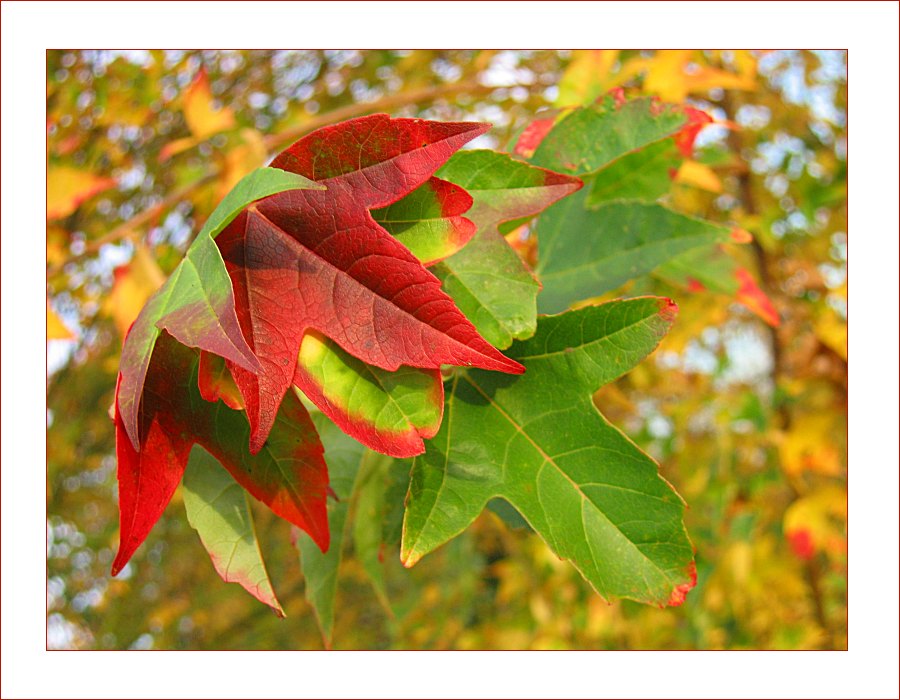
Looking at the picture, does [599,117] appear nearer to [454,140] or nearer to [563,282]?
[563,282]

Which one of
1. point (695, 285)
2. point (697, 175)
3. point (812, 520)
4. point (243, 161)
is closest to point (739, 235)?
point (695, 285)

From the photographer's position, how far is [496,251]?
477 mm

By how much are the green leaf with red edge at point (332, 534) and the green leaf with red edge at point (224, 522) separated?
9 cm

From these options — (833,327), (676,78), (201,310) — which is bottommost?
(833,327)

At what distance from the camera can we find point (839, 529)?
176 centimetres

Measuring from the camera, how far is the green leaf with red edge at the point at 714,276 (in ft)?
2.75

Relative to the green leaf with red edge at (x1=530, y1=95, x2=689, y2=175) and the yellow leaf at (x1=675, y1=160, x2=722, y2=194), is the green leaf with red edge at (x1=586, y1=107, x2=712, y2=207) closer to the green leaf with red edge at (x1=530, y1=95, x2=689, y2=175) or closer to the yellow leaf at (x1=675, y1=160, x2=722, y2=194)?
the green leaf with red edge at (x1=530, y1=95, x2=689, y2=175)

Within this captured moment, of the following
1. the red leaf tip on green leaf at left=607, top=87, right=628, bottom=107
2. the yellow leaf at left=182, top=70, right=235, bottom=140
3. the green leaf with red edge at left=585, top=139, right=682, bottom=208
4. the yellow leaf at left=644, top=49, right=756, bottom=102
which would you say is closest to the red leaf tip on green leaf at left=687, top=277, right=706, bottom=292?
the green leaf with red edge at left=585, top=139, right=682, bottom=208

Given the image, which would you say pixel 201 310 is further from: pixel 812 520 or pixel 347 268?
pixel 812 520

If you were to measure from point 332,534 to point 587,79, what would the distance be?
0.66 m

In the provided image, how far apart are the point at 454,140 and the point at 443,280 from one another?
9cm

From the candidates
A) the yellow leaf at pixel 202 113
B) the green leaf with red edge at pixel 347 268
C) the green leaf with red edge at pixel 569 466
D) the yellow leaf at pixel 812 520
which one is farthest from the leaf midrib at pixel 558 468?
the yellow leaf at pixel 812 520

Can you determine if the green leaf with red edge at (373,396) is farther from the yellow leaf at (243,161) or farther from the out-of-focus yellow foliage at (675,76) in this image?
the out-of-focus yellow foliage at (675,76)

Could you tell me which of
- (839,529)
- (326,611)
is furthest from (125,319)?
(839,529)
